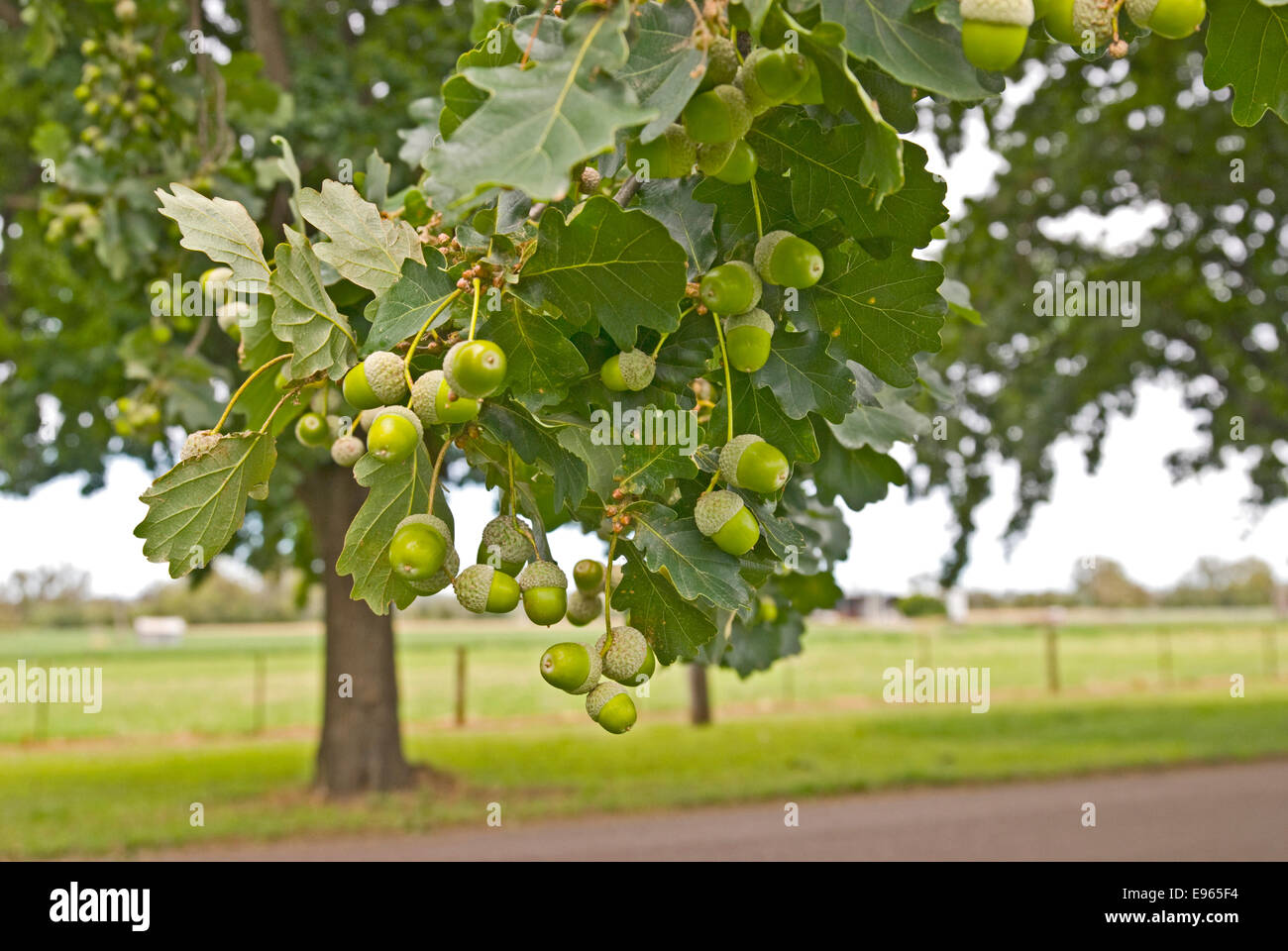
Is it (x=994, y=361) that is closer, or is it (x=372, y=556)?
(x=372, y=556)

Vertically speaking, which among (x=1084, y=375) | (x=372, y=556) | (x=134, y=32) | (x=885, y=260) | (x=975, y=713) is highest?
(x=134, y=32)

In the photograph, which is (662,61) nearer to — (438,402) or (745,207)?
(745,207)

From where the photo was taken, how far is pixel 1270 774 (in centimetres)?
1291

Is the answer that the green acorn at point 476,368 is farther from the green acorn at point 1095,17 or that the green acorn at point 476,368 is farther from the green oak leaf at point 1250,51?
the green oak leaf at point 1250,51

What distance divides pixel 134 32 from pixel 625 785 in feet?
28.7

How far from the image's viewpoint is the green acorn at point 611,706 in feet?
5.47

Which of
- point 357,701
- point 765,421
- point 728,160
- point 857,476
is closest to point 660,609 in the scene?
point 765,421

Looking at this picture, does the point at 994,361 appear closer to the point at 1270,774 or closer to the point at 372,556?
the point at 1270,774

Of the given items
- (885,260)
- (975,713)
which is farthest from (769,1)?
(975,713)

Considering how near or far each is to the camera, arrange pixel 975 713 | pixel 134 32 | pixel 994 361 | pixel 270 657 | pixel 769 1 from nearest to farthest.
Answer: pixel 769 1
pixel 134 32
pixel 994 361
pixel 975 713
pixel 270 657

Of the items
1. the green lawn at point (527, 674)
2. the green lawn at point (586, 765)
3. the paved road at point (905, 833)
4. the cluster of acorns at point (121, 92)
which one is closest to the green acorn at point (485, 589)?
the cluster of acorns at point (121, 92)

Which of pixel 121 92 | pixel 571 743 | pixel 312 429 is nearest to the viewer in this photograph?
pixel 312 429

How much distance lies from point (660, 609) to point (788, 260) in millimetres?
584

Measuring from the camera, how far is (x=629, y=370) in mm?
1673
